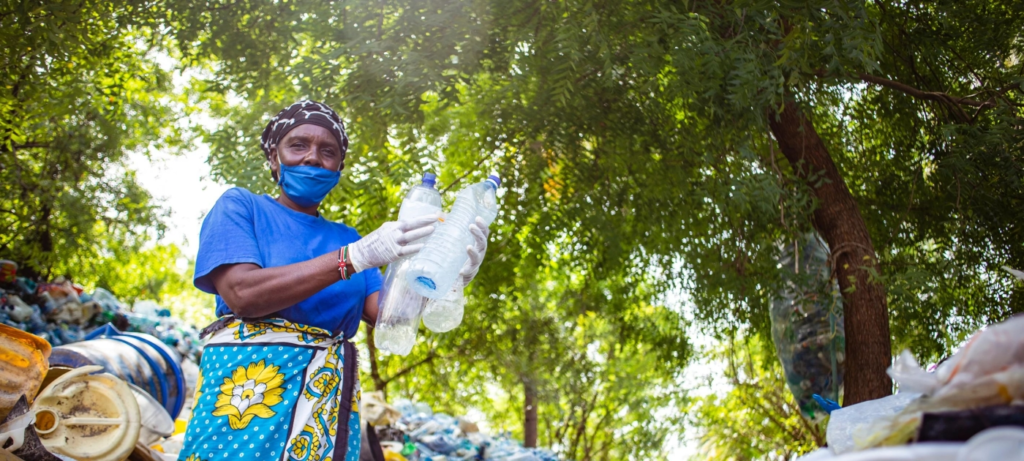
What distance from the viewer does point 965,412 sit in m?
0.93

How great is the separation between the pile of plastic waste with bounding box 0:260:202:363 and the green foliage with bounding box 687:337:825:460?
627 centimetres

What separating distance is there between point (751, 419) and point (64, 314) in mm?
8629

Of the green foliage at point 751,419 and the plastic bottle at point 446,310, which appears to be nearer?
the plastic bottle at point 446,310

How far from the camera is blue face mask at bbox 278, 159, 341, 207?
2205mm

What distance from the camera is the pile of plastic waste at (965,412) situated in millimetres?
842

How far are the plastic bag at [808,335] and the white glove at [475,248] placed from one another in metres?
2.91

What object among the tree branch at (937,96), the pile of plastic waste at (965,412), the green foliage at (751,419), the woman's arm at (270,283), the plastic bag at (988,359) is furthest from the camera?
the green foliage at (751,419)

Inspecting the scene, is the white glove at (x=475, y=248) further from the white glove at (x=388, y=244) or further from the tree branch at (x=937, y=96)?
the tree branch at (x=937, y=96)

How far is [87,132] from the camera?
7.23 metres

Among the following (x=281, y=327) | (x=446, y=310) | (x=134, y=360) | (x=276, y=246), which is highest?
(x=134, y=360)

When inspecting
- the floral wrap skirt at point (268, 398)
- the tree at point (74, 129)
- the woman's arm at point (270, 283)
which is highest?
the tree at point (74, 129)

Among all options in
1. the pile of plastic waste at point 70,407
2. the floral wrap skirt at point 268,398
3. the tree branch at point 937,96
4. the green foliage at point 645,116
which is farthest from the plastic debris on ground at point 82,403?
the tree branch at point 937,96

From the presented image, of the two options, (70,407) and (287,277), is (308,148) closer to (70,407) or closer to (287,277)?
(287,277)

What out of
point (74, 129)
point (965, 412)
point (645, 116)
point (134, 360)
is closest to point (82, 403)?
point (134, 360)
